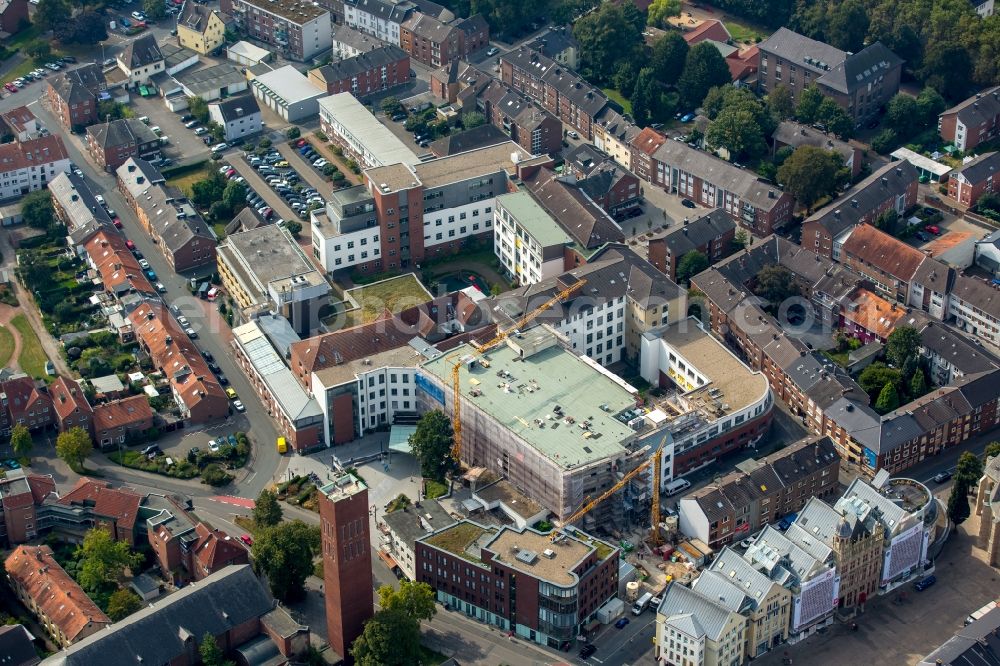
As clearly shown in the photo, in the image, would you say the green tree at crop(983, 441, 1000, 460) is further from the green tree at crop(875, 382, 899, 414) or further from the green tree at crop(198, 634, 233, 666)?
the green tree at crop(198, 634, 233, 666)

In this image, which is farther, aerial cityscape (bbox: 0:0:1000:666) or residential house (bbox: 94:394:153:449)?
residential house (bbox: 94:394:153:449)

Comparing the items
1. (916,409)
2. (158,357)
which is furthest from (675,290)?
(158,357)

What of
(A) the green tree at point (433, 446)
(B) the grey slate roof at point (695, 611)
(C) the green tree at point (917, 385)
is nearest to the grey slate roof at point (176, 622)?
(A) the green tree at point (433, 446)

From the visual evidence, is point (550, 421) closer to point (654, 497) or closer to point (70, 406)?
point (654, 497)

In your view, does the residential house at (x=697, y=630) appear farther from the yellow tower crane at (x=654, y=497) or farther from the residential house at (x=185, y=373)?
the residential house at (x=185, y=373)

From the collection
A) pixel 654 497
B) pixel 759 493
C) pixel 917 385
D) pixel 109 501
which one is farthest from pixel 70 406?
pixel 917 385

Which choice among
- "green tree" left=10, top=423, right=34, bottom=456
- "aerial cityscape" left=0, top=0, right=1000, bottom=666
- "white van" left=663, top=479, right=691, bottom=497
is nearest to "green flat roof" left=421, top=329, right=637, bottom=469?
"aerial cityscape" left=0, top=0, right=1000, bottom=666
